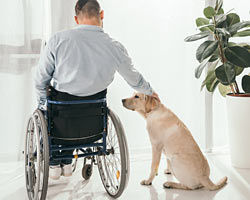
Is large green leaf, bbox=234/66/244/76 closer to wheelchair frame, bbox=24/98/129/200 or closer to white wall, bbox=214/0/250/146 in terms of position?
white wall, bbox=214/0/250/146

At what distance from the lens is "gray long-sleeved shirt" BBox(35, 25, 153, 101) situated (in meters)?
1.84

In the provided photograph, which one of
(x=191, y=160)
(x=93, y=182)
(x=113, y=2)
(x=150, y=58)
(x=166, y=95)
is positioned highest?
(x=113, y=2)

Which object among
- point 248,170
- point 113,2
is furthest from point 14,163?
point 248,170

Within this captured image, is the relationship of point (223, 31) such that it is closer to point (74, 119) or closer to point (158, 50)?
point (158, 50)

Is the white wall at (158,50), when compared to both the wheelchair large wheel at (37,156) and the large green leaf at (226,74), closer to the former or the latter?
the large green leaf at (226,74)

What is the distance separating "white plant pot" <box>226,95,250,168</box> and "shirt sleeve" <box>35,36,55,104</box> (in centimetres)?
154

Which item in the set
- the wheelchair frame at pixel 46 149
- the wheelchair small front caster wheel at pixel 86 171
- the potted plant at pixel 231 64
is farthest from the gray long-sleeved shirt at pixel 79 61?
the potted plant at pixel 231 64

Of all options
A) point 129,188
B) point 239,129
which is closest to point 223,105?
point 239,129

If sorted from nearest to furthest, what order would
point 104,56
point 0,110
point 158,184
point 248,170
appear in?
1. point 104,56
2. point 0,110
3. point 158,184
4. point 248,170

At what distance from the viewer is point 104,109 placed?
1.99 meters

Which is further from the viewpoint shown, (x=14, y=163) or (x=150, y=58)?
(x=150, y=58)

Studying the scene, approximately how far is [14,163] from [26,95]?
0.52 metres

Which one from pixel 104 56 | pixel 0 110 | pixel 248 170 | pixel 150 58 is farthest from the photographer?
pixel 150 58

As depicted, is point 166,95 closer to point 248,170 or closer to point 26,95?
point 248,170
